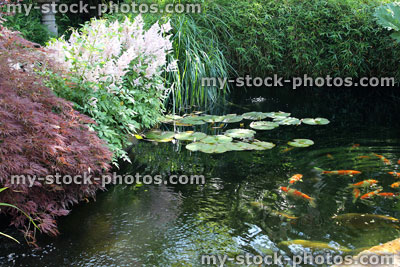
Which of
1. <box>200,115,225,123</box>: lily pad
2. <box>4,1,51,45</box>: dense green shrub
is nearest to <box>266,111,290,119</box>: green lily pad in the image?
<box>200,115,225,123</box>: lily pad

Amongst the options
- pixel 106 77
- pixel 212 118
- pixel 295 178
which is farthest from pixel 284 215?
pixel 212 118

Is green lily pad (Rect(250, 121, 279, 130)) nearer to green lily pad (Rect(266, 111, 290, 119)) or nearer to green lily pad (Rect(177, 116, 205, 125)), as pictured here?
green lily pad (Rect(266, 111, 290, 119))

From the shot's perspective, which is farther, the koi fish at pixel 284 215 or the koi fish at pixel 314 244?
the koi fish at pixel 284 215

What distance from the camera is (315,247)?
8.44 feet

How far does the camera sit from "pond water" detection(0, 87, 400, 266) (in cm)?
256

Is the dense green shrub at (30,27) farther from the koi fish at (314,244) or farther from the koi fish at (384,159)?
the koi fish at (314,244)

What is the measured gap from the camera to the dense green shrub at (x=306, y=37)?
7.50 meters

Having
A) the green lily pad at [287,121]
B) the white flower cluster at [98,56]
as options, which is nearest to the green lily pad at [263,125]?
the green lily pad at [287,121]

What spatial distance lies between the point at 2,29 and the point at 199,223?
1972 millimetres

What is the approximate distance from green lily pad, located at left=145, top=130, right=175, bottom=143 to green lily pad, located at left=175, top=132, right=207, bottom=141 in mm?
77

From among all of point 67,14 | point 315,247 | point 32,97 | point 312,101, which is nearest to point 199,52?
point 312,101

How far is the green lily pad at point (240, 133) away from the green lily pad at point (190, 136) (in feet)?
0.92

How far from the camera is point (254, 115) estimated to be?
5496mm

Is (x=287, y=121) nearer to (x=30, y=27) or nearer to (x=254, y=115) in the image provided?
(x=254, y=115)
